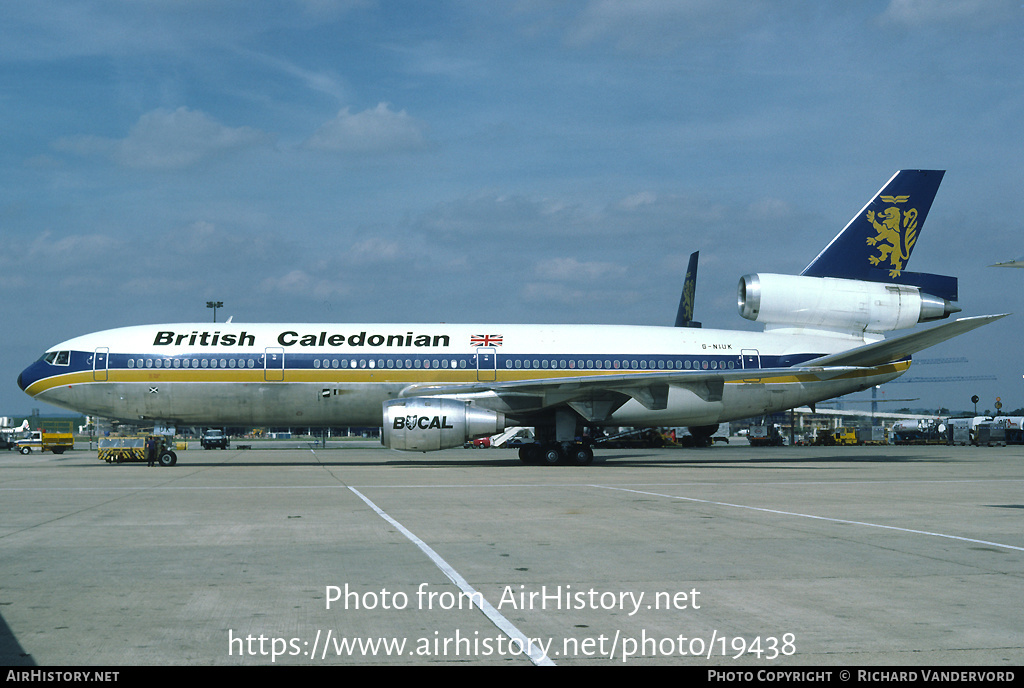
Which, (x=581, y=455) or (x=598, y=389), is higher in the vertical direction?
(x=598, y=389)

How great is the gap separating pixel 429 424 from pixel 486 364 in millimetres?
4034

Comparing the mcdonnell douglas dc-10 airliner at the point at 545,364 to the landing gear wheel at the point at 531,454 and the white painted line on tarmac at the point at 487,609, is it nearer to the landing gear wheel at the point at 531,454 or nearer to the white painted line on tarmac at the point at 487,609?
the landing gear wheel at the point at 531,454

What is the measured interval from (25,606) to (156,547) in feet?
10.5

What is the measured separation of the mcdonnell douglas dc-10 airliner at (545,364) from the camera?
88.8 feet

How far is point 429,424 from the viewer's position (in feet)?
82.7

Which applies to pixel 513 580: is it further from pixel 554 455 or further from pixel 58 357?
pixel 58 357

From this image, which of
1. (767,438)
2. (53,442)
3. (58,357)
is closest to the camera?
(58,357)

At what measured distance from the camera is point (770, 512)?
13344mm

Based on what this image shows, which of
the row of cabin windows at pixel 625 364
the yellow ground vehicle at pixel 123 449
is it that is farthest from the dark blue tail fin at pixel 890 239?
the yellow ground vehicle at pixel 123 449

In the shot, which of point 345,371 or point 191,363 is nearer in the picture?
point 191,363

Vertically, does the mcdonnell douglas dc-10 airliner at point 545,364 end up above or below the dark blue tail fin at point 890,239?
below

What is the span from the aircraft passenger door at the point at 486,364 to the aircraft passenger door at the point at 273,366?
638 centimetres

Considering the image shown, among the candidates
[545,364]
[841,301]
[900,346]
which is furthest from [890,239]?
[545,364]

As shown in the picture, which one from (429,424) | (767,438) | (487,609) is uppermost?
(429,424)
